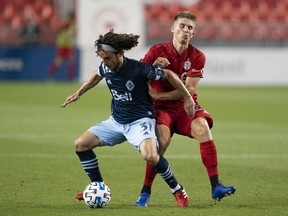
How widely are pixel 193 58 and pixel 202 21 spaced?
23.0m

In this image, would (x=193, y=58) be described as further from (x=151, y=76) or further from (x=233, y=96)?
(x=233, y=96)

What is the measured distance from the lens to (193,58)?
855cm

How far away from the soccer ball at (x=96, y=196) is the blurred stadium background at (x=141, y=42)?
20.3 metres

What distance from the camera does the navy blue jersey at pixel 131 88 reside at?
7.95 meters

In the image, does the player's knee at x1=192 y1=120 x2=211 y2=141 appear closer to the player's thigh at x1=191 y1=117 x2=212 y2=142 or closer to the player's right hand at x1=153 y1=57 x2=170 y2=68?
the player's thigh at x1=191 y1=117 x2=212 y2=142

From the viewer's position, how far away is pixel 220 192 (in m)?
8.04

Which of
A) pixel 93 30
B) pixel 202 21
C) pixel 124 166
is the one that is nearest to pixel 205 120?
pixel 124 166

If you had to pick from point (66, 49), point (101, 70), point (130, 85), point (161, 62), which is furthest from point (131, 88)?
point (66, 49)

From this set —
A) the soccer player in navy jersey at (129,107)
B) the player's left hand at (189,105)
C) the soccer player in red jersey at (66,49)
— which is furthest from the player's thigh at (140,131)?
the soccer player in red jersey at (66,49)

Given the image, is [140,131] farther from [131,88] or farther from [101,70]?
[101,70]

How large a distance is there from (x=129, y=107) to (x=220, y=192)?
125 centimetres

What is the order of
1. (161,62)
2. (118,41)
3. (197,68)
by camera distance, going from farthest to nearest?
(197,68) → (161,62) → (118,41)

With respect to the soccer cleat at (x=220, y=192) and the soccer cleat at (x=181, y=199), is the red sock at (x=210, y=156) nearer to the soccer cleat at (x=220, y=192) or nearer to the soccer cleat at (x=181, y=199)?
the soccer cleat at (x=220, y=192)

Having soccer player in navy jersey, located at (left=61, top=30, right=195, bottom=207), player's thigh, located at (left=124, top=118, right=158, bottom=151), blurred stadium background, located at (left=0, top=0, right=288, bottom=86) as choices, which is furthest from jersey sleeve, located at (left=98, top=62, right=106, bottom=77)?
blurred stadium background, located at (left=0, top=0, right=288, bottom=86)
